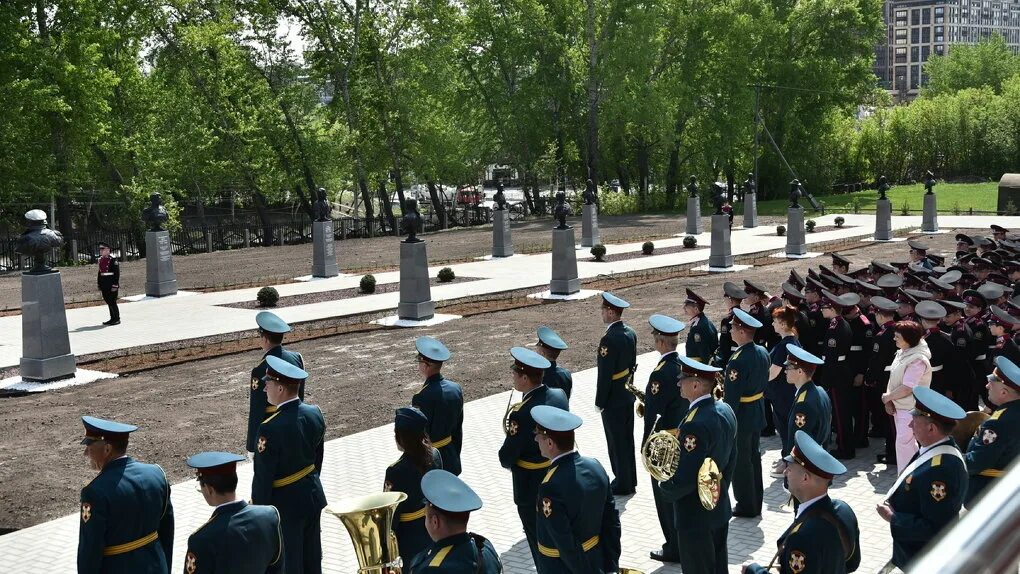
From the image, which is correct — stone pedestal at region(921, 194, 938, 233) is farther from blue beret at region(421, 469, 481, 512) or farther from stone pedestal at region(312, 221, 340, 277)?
blue beret at region(421, 469, 481, 512)

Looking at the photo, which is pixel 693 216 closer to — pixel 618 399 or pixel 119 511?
pixel 618 399

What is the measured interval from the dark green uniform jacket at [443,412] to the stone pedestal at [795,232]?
26.4 m

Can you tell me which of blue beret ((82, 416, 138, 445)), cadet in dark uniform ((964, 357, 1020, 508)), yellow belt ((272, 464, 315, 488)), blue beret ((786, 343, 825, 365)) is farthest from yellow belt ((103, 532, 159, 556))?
cadet in dark uniform ((964, 357, 1020, 508))

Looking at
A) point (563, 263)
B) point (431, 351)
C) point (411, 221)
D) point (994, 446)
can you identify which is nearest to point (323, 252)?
point (411, 221)

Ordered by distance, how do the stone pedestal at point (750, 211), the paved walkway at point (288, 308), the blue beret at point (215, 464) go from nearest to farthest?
the blue beret at point (215, 464) < the paved walkway at point (288, 308) < the stone pedestal at point (750, 211)

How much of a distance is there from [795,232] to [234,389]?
72.7ft

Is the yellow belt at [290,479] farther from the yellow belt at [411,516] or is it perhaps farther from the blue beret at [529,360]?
the blue beret at [529,360]

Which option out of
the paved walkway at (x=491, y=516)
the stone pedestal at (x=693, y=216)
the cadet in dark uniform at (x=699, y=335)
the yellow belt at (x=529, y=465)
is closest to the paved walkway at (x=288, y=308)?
the stone pedestal at (x=693, y=216)

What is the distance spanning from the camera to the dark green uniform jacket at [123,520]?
6.04m

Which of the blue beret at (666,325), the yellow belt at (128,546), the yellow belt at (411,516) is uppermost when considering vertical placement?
the blue beret at (666,325)

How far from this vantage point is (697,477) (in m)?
7.07

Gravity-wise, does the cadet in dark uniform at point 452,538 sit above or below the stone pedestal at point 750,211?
below

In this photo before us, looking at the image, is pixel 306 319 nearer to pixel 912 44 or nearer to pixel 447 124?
pixel 447 124

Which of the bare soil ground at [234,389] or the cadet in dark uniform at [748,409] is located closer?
the cadet in dark uniform at [748,409]
